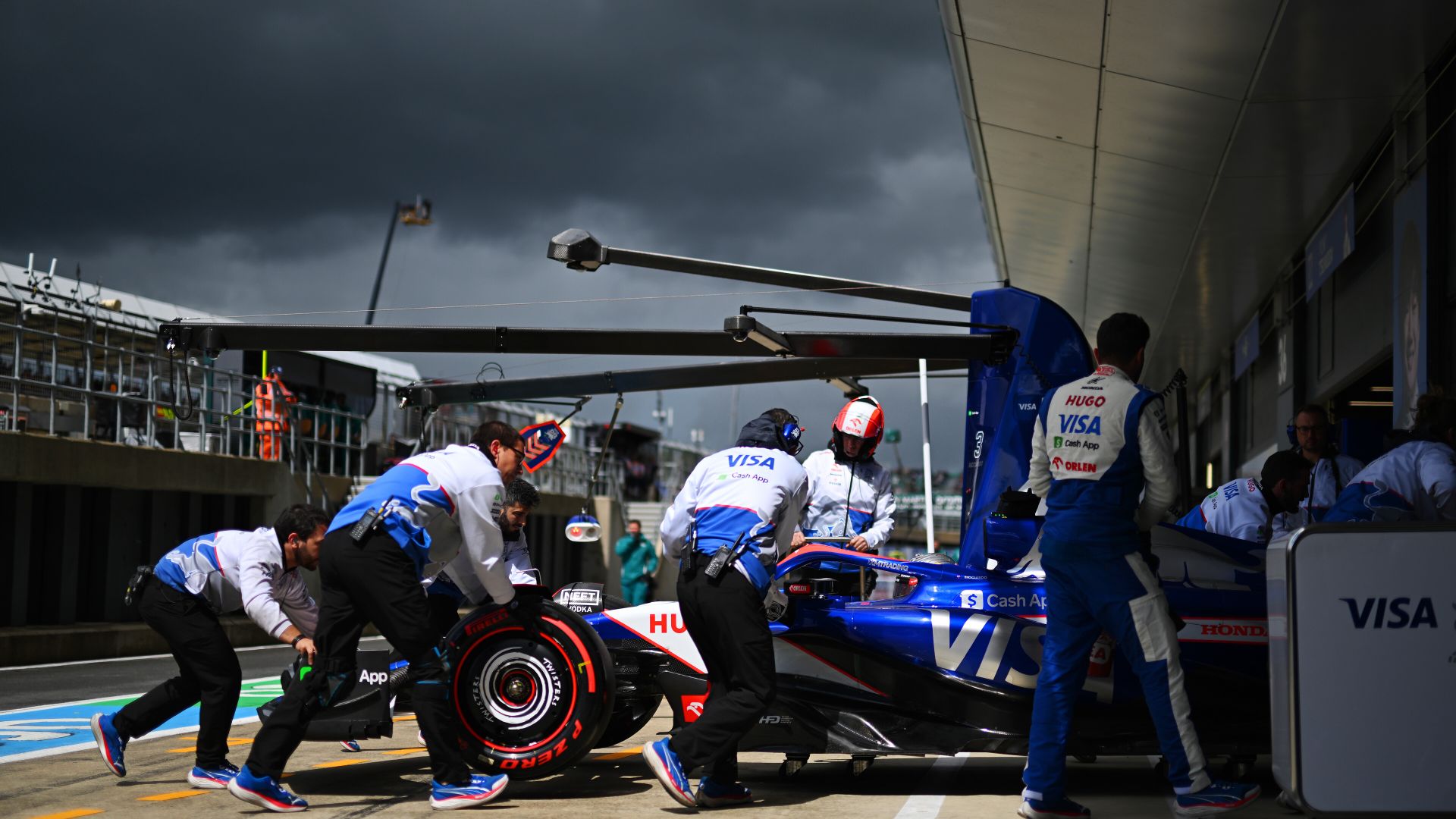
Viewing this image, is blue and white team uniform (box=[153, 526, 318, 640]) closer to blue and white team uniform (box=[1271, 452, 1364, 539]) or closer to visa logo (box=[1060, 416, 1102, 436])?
visa logo (box=[1060, 416, 1102, 436])

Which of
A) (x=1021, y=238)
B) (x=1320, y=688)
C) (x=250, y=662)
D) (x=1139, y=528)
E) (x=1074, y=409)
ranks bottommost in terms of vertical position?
(x=250, y=662)

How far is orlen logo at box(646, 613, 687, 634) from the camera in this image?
694 cm

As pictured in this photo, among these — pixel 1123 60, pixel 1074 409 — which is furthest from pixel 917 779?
pixel 1123 60

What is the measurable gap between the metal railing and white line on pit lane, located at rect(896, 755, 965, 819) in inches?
357

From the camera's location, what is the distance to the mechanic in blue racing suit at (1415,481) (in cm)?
654

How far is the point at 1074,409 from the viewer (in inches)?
228

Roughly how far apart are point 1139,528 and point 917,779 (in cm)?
198

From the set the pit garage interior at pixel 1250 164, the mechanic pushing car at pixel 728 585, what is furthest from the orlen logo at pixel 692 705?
the pit garage interior at pixel 1250 164

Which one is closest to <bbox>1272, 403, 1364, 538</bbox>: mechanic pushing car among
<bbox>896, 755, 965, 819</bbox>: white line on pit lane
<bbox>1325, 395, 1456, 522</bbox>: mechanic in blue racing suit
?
<bbox>1325, 395, 1456, 522</bbox>: mechanic in blue racing suit

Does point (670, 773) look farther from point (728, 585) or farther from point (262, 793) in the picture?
point (262, 793)

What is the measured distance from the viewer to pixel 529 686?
21.6 feet

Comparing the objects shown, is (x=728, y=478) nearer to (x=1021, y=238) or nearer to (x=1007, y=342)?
(x=1007, y=342)

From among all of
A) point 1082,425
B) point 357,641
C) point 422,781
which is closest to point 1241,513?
point 1082,425

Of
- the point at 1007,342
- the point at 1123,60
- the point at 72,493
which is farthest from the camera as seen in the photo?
the point at 72,493
